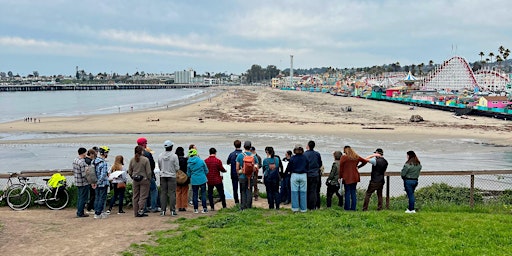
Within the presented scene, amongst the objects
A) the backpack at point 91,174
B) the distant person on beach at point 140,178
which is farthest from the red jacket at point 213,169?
the backpack at point 91,174

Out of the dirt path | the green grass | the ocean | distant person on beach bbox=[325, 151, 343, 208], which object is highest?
distant person on beach bbox=[325, 151, 343, 208]

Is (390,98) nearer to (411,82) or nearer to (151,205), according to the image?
(411,82)

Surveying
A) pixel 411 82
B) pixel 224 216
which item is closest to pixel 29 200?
pixel 224 216

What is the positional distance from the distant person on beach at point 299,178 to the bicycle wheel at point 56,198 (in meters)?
5.18

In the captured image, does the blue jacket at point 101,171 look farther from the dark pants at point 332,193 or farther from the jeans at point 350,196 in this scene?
the jeans at point 350,196

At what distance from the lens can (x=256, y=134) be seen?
35.0 m

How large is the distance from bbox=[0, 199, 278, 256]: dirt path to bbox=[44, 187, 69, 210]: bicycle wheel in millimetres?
211

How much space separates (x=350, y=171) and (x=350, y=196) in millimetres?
693

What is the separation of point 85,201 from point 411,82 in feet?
401

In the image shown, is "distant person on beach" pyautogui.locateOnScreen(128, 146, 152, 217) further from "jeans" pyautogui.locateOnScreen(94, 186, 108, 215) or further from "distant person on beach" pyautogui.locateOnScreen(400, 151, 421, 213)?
"distant person on beach" pyautogui.locateOnScreen(400, 151, 421, 213)

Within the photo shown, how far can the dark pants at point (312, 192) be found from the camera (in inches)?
382

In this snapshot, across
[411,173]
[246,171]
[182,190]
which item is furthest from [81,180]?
[411,173]

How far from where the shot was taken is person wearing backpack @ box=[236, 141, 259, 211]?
31.1 feet

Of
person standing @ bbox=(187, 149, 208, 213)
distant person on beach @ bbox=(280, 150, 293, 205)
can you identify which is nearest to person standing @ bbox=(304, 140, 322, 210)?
distant person on beach @ bbox=(280, 150, 293, 205)
